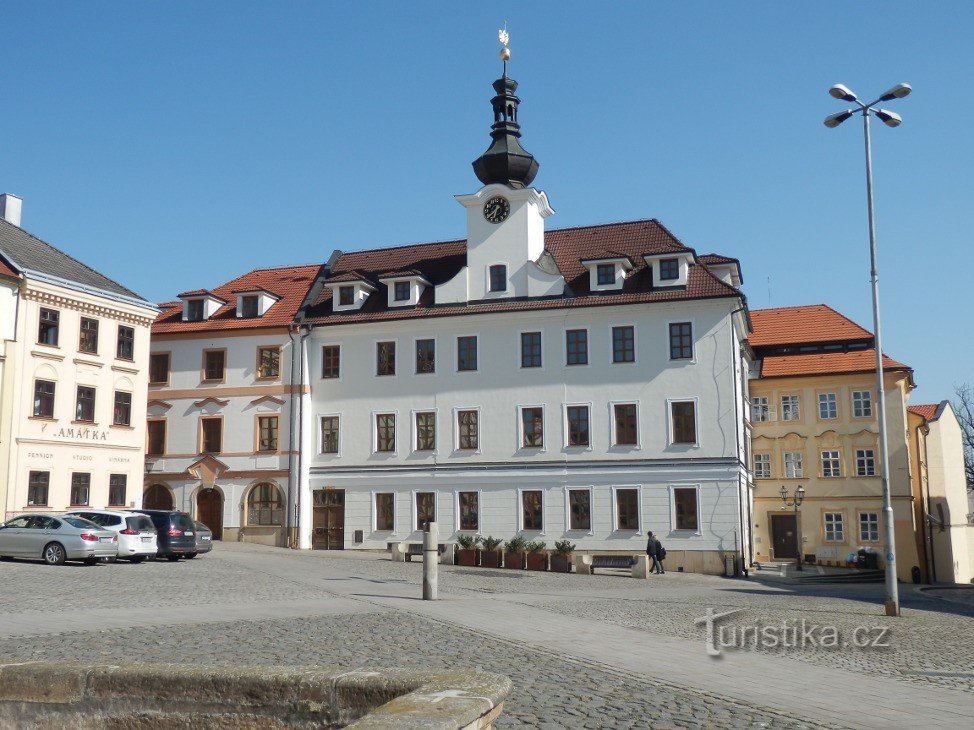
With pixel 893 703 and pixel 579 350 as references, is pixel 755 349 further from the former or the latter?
pixel 893 703

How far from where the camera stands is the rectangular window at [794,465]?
48969 millimetres

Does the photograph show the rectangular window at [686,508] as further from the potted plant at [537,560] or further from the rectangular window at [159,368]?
the rectangular window at [159,368]

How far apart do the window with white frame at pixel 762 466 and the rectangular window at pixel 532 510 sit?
14297 mm

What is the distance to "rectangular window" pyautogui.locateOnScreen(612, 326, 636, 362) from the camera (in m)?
39.9

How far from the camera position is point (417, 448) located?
4219 cm

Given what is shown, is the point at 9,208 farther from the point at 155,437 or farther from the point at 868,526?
the point at 868,526

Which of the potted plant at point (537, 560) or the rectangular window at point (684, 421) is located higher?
the rectangular window at point (684, 421)

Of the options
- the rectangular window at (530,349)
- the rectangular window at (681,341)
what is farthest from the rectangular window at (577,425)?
the rectangular window at (681,341)

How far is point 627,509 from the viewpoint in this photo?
39125mm

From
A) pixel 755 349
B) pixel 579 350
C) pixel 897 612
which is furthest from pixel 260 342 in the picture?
pixel 897 612

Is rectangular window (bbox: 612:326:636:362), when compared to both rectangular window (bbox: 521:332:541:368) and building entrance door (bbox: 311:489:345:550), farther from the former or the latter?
building entrance door (bbox: 311:489:345:550)

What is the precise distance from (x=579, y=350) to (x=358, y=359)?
Result: 31.3 feet

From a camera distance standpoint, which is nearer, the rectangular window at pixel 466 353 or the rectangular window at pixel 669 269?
the rectangular window at pixel 669 269

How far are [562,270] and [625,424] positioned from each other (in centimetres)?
723
